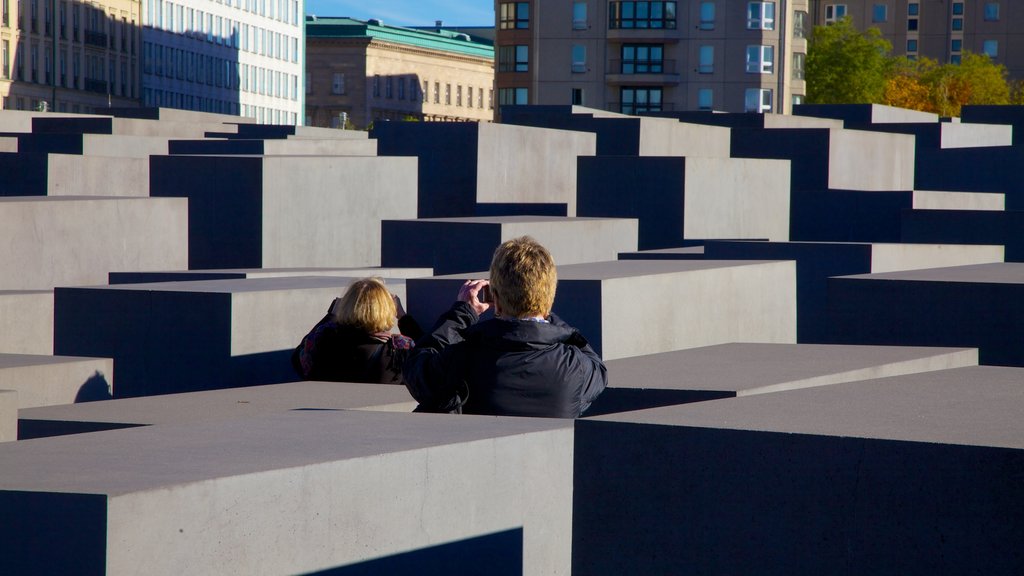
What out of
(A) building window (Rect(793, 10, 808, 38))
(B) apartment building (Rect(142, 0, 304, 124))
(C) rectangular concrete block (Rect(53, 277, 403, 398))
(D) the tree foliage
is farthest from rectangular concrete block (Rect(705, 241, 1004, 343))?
(B) apartment building (Rect(142, 0, 304, 124))

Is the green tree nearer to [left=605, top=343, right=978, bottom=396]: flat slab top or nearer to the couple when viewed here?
[left=605, top=343, right=978, bottom=396]: flat slab top

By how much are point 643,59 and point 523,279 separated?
77.1 m

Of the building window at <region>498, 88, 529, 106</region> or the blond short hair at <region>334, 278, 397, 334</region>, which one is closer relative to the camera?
the blond short hair at <region>334, 278, 397, 334</region>

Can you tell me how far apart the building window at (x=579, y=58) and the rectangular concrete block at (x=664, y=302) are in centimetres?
7059

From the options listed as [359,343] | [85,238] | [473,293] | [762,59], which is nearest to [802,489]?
[473,293]

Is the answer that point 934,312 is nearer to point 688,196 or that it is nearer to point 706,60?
point 688,196

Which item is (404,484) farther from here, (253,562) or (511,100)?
(511,100)

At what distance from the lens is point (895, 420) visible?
3965 millimetres

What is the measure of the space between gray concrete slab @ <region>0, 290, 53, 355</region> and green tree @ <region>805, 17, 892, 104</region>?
7154 centimetres

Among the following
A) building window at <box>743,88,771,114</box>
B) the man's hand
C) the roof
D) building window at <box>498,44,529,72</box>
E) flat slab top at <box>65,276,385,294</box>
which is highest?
the roof

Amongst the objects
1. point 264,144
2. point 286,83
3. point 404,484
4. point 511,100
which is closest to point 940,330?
point 404,484

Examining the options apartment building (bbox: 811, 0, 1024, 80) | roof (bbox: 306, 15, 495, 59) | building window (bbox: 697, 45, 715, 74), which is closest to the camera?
building window (bbox: 697, 45, 715, 74)

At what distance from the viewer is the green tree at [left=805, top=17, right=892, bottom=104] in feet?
257

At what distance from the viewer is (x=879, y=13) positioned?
12575 centimetres
